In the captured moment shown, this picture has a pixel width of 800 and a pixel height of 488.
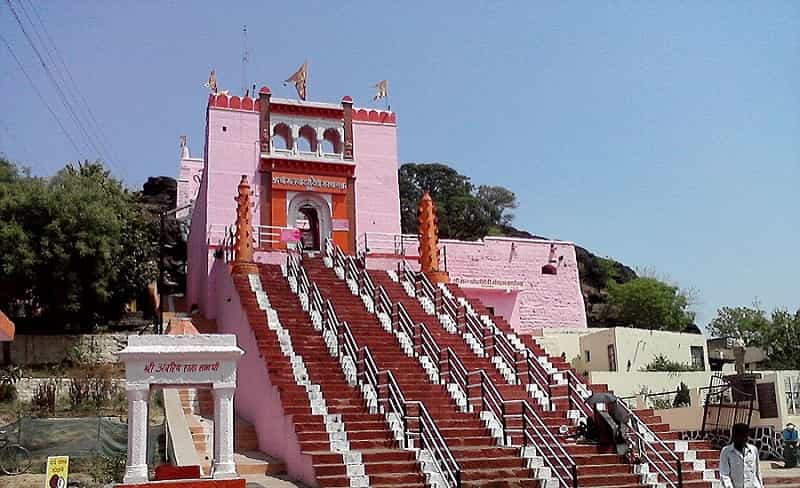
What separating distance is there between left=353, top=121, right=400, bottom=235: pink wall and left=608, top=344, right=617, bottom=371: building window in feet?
27.8

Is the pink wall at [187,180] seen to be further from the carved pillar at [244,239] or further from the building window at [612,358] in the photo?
the building window at [612,358]

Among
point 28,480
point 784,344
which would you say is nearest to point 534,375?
point 28,480

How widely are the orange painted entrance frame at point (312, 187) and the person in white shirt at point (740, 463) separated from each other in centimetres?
2127

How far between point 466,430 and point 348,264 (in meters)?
9.65

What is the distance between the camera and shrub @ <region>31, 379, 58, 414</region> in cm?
1980

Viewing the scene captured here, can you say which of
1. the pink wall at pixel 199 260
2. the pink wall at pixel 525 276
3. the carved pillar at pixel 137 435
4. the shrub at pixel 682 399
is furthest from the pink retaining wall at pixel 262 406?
the shrub at pixel 682 399

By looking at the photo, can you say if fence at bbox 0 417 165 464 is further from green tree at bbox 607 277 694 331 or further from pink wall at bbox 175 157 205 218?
green tree at bbox 607 277 694 331

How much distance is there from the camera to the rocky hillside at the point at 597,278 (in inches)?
1800

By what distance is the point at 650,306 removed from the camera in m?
42.4

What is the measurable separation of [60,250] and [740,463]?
70.3ft

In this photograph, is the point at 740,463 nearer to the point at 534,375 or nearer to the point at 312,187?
the point at 534,375

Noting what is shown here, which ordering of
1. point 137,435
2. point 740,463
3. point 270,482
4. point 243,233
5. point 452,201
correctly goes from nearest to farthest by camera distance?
point 740,463 → point 137,435 → point 270,482 → point 243,233 → point 452,201

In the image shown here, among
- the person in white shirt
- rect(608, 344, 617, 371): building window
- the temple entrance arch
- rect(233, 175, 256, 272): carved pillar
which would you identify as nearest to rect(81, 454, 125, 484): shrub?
rect(233, 175, 256, 272): carved pillar

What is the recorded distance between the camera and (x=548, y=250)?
33.7 meters
